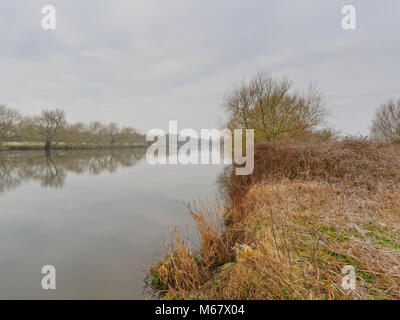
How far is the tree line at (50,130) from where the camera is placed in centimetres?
3209

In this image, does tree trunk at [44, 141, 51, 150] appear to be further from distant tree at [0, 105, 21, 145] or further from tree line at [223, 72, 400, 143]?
tree line at [223, 72, 400, 143]

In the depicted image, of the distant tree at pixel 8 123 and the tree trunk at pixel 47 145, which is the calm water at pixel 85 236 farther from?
the tree trunk at pixel 47 145

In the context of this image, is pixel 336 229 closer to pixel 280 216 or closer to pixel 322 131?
pixel 280 216

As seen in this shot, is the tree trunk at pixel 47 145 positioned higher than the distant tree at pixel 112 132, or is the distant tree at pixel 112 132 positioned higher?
the distant tree at pixel 112 132

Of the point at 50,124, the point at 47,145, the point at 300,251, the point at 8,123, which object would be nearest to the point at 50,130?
the point at 50,124

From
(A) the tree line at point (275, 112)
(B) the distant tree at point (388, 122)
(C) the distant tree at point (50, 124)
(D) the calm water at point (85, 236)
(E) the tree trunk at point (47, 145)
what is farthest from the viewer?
(E) the tree trunk at point (47, 145)

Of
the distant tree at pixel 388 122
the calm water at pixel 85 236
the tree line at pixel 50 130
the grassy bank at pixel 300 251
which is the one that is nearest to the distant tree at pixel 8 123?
the tree line at pixel 50 130

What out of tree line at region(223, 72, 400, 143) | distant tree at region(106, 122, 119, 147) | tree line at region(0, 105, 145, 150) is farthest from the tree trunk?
tree line at region(223, 72, 400, 143)

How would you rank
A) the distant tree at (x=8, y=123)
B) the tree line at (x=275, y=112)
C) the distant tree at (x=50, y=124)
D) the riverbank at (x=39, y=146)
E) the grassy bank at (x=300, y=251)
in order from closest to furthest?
1. the grassy bank at (x=300, y=251)
2. the tree line at (x=275, y=112)
3. the distant tree at (x=8, y=123)
4. the riverbank at (x=39, y=146)
5. the distant tree at (x=50, y=124)

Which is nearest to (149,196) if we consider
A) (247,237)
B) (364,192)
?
(247,237)

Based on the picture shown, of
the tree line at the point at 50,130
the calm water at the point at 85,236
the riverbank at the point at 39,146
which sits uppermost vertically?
the tree line at the point at 50,130

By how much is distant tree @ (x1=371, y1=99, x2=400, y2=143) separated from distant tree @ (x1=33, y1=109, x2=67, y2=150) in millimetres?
51400
